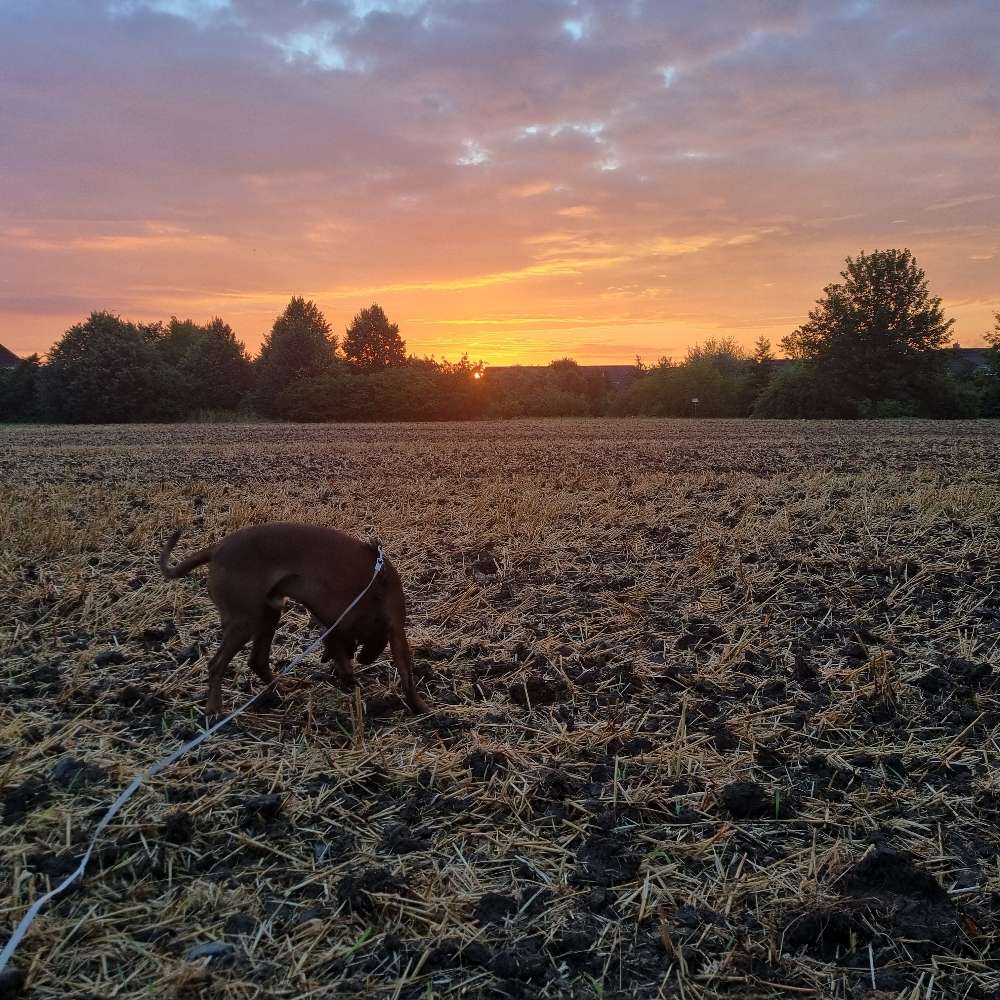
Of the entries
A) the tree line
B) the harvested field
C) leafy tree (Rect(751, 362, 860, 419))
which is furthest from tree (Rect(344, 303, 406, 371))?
the harvested field

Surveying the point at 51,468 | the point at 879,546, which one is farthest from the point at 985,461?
the point at 51,468

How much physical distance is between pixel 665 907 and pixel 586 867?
1.21 ft

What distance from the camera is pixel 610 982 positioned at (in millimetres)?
2584

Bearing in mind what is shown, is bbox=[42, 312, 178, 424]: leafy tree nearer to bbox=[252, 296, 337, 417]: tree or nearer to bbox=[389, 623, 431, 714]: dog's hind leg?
bbox=[252, 296, 337, 417]: tree

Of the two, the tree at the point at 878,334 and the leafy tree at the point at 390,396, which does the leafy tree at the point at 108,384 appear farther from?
the tree at the point at 878,334

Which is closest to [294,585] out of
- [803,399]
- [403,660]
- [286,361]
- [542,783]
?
[403,660]

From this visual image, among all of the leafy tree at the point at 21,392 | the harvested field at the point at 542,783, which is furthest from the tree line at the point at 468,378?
the harvested field at the point at 542,783

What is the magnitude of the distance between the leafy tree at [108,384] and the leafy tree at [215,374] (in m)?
1.25

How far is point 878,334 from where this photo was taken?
62.2m

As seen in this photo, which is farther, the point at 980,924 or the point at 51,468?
the point at 51,468

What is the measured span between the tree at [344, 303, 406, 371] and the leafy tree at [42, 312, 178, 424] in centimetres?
1802

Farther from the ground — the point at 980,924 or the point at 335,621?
the point at 335,621

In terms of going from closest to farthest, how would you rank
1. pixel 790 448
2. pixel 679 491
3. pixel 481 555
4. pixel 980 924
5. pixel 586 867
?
pixel 980 924 → pixel 586 867 → pixel 481 555 → pixel 679 491 → pixel 790 448

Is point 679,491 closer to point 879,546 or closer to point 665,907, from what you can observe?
point 879,546
